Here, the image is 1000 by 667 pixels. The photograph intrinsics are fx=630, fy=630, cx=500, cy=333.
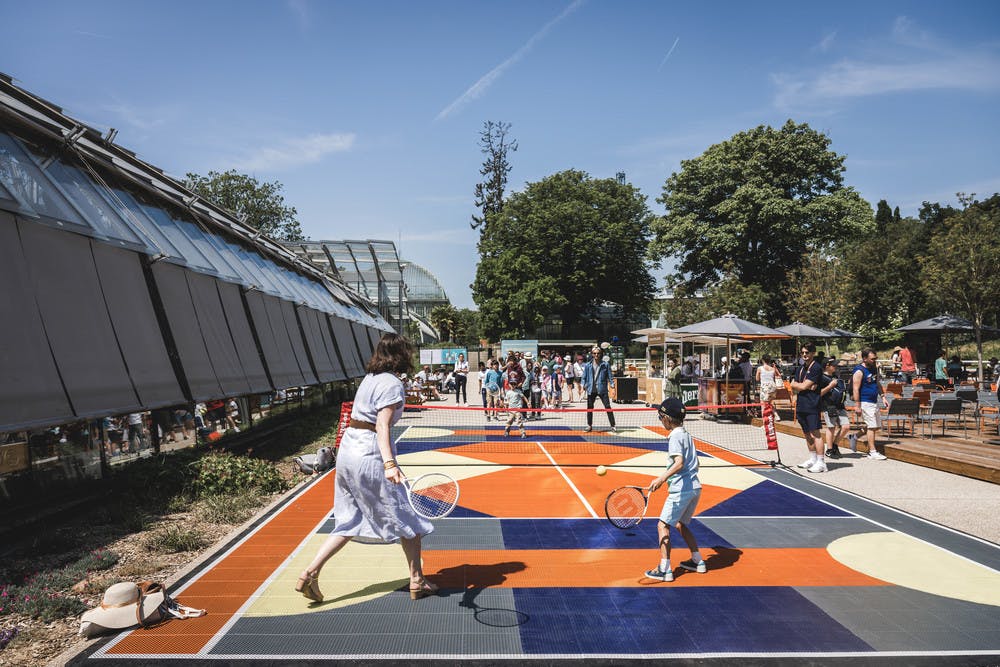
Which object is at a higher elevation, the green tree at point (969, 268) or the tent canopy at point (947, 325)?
the green tree at point (969, 268)

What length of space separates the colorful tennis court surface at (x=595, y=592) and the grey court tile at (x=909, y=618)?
2 cm

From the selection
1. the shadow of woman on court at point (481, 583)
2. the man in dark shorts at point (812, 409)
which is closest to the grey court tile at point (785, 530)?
the shadow of woman on court at point (481, 583)

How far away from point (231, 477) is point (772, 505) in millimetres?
8315

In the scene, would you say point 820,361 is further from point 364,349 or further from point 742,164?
point 742,164

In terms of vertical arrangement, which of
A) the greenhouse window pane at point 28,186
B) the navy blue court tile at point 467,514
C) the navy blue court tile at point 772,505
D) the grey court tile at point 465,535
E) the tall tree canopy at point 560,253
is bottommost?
the navy blue court tile at point 772,505

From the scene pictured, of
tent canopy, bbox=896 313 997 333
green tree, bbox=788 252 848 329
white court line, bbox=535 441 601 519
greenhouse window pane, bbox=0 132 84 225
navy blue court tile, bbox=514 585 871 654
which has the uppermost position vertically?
green tree, bbox=788 252 848 329

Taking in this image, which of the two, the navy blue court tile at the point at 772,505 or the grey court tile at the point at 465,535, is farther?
the navy blue court tile at the point at 772,505

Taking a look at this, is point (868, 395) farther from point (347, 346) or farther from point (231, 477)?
point (347, 346)

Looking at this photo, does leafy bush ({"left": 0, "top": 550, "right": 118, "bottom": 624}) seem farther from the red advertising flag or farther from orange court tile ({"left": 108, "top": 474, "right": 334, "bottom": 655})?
the red advertising flag

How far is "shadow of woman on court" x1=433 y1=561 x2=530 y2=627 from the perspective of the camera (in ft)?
17.4

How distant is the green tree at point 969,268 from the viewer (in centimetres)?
2925

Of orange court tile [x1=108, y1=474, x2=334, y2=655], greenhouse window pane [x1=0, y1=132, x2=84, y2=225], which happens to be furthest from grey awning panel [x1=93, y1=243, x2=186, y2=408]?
orange court tile [x1=108, y1=474, x2=334, y2=655]

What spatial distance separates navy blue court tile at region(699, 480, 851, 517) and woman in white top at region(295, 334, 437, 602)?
17.9 ft

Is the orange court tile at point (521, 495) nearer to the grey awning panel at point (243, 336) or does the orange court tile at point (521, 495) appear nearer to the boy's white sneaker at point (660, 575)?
the boy's white sneaker at point (660, 575)
